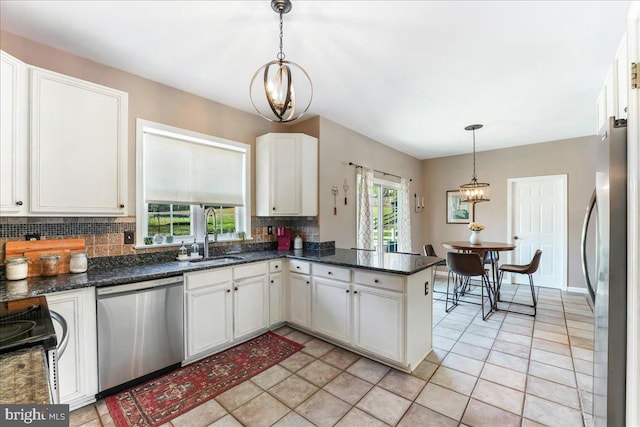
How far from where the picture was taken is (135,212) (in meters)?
2.63

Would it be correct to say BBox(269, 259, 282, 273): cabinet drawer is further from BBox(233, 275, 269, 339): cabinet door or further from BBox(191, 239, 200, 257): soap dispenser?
BBox(191, 239, 200, 257): soap dispenser

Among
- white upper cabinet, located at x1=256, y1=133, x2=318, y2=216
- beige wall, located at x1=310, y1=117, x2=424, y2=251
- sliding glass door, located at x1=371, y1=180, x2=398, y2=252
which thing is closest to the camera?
white upper cabinet, located at x1=256, y1=133, x2=318, y2=216

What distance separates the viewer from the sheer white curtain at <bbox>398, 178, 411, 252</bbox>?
5.50 m

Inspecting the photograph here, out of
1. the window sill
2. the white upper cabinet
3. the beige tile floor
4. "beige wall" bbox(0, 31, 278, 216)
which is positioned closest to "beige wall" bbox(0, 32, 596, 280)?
"beige wall" bbox(0, 31, 278, 216)

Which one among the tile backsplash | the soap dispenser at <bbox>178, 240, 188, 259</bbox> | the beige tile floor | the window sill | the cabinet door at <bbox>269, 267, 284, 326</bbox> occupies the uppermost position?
the tile backsplash

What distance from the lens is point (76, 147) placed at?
6.85 ft

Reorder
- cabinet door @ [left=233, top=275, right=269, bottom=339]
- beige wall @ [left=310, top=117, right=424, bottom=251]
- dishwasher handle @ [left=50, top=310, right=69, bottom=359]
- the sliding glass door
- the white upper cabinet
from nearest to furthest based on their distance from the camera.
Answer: dishwasher handle @ [left=50, top=310, right=69, bottom=359] → cabinet door @ [left=233, top=275, right=269, bottom=339] → the white upper cabinet → beige wall @ [left=310, top=117, right=424, bottom=251] → the sliding glass door

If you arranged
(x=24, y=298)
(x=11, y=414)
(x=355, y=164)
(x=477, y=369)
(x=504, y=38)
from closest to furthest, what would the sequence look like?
(x=11, y=414)
(x=24, y=298)
(x=504, y=38)
(x=477, y=369)
(x=355, y=164)

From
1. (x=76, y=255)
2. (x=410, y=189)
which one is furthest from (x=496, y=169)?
(x=76, y=255)

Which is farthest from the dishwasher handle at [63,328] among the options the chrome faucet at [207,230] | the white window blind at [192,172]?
the chrome faucet at [207,230]

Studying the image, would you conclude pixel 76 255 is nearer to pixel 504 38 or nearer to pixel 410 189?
pixel 504 38

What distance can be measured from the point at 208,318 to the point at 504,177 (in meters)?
5.62

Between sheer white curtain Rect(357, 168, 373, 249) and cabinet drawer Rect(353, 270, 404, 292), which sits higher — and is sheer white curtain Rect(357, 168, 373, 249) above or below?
above

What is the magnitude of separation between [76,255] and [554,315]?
209 inches
